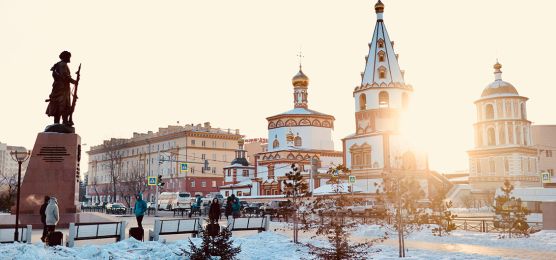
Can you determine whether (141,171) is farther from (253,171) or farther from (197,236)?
(197,236)

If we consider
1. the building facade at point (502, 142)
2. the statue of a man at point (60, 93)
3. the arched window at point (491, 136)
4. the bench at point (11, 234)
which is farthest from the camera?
the arched window at point (491, 136)

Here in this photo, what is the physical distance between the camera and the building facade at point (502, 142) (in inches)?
2243

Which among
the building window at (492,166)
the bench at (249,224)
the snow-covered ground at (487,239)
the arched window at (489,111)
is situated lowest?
the snow-covered ground at (487,239)

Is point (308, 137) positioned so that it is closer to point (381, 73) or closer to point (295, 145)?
point (295, 145)

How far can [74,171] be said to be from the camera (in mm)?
18266

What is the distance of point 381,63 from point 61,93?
132ft

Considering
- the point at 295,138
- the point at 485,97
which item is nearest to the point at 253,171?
the point at 295,138

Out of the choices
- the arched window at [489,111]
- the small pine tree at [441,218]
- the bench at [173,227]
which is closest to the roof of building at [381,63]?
the arched window at [489,111]

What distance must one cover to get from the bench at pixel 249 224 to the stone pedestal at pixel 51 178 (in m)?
5.52

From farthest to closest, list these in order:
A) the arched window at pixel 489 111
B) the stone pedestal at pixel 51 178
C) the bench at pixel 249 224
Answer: the arched window at pixel 489 111, the bench at pixel 249 224, the stone pedestal at pixel 51 178

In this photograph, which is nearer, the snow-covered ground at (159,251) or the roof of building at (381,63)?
the snow-covered ground at (159,251)

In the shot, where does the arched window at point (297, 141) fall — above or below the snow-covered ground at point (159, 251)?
above

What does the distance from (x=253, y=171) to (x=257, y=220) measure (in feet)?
179

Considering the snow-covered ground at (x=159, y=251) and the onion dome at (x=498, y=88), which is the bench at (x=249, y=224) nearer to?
the snow-covered ground at (x=159, y=251)
